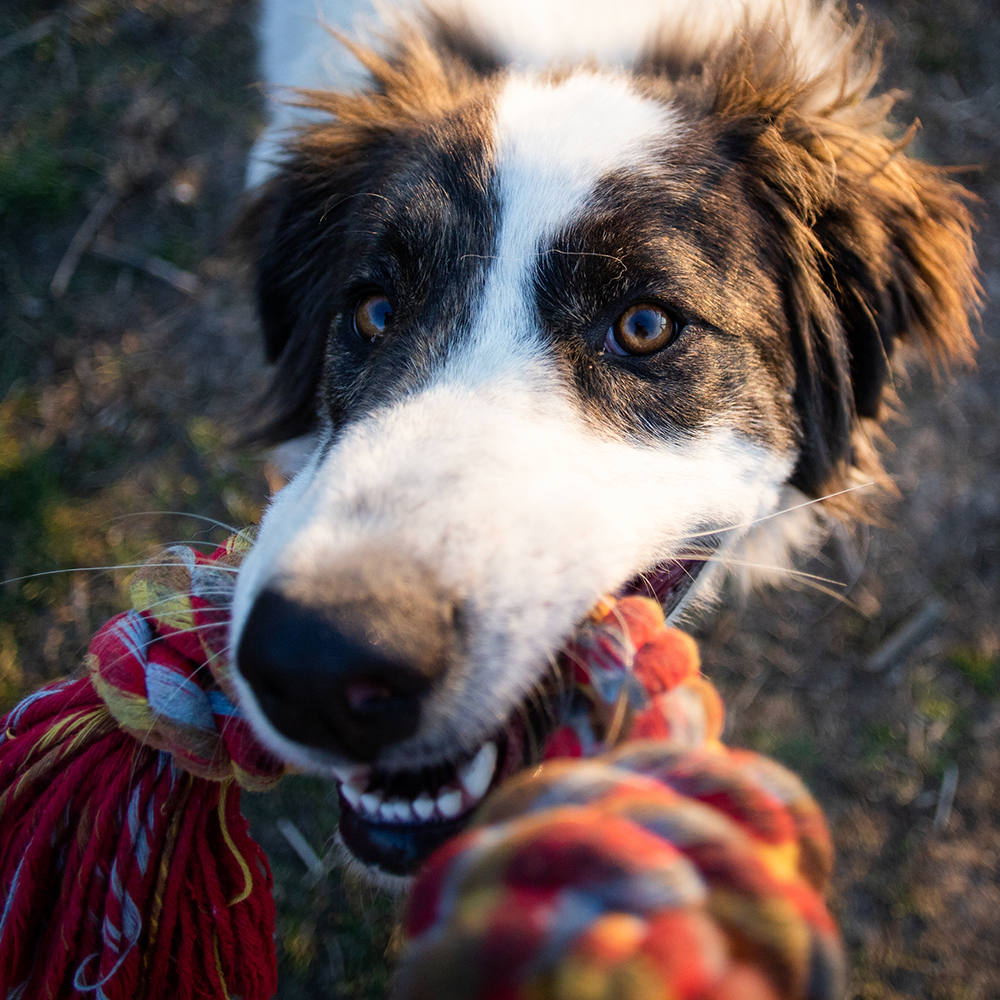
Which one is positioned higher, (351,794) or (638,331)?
(638,331)

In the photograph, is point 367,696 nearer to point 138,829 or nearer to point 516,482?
point 516,482

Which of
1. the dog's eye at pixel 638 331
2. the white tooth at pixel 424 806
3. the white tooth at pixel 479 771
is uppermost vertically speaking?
the dog's eye at pixel 638 331

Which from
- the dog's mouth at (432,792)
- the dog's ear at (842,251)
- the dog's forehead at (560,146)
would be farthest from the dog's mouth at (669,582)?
the dog's forehead at (560,146)

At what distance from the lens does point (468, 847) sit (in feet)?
2.41

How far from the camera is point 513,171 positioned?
1.66 meters

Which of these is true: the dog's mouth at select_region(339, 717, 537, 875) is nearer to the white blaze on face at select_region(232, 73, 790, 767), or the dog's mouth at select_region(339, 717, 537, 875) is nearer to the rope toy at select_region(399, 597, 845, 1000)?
the white blaze on face at select_region(232, 73, 790, 767)

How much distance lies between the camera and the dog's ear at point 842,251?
6.02 ft

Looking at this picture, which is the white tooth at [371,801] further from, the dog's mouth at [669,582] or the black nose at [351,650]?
the dog's mouth at [669,582]

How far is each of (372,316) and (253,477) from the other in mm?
1661

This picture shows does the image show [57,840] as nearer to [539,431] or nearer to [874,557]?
[539,431]

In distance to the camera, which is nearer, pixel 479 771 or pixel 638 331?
pixel 479 771

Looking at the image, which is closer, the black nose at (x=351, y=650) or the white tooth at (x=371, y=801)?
the black nose at (x=351, y=650)

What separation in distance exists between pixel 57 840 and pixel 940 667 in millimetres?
2972

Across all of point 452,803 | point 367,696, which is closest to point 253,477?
point 452,803
